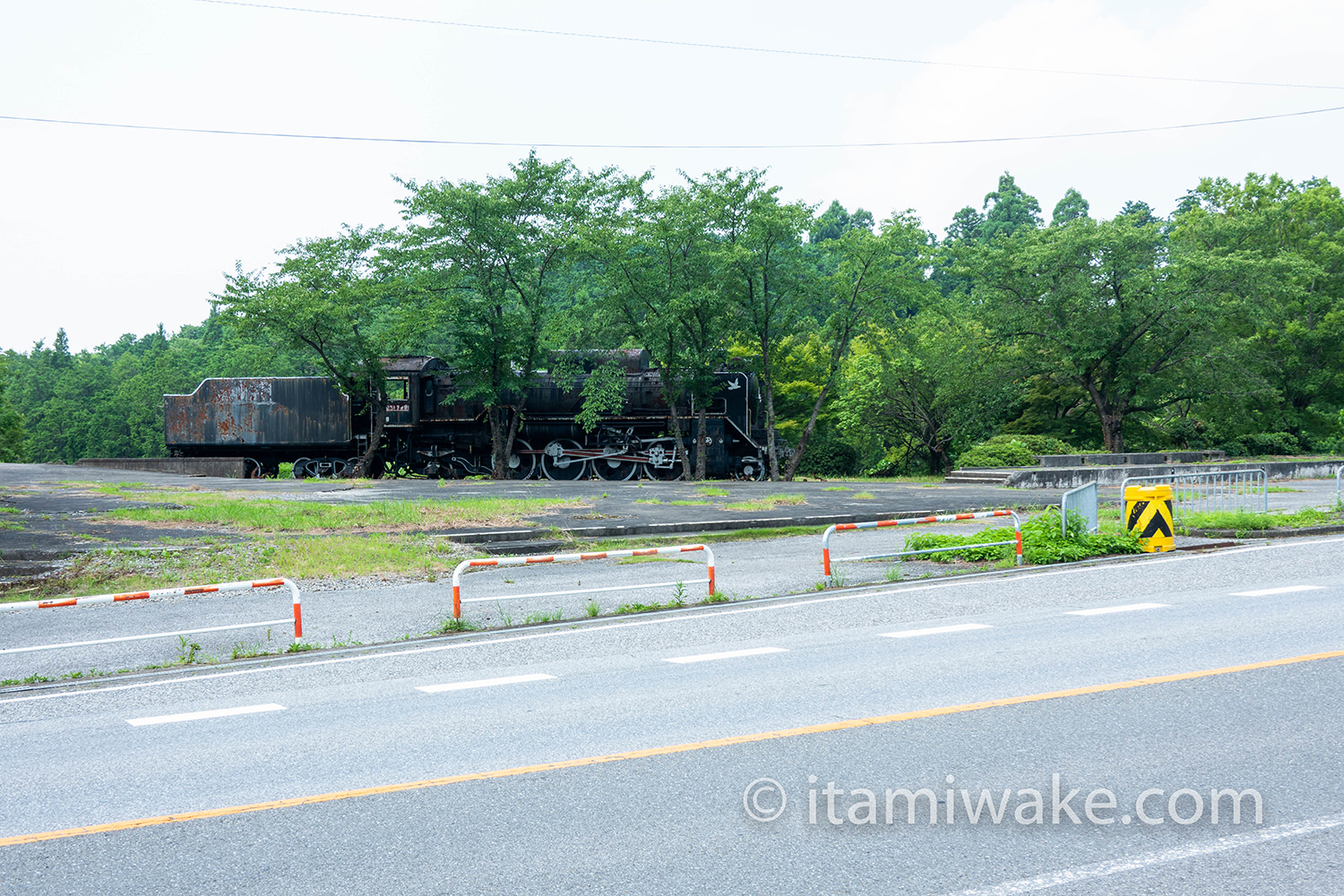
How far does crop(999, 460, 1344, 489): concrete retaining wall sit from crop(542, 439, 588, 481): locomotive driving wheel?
53.7 ft

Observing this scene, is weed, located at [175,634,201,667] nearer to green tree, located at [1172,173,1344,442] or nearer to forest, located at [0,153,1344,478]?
forest, located at [0,153,1344,478]

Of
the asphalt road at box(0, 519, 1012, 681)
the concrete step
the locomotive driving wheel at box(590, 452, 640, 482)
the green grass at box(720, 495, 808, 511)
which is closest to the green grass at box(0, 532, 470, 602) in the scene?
the asphalt road at box(0, 519, 1012, 681)

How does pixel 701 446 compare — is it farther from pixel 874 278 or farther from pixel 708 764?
pixel 708 764

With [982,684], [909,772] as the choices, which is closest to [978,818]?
[909,772]

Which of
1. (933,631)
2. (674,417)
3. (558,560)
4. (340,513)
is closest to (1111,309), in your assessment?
(674,417)

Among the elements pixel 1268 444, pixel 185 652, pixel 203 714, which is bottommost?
pixel 185 652

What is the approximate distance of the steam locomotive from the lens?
37688 millimetres

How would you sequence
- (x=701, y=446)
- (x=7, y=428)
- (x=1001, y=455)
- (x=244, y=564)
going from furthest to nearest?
(x=7, y=428) → (x=701, y=446) → (x=1001, y=455) → (x=244, y=564)

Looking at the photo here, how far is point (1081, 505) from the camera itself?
48.2 feet

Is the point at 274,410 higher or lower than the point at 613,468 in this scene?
higher

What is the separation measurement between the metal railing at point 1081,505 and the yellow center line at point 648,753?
6878 millimetres

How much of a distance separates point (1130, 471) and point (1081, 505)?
58.3 feet

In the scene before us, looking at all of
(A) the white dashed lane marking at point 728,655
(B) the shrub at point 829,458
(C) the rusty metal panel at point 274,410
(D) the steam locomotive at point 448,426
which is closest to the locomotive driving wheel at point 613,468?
(D) the steam locomotive at point 448,426

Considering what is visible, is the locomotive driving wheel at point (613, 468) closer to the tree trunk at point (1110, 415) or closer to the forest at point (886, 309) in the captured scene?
the forest at point (886, 309)
